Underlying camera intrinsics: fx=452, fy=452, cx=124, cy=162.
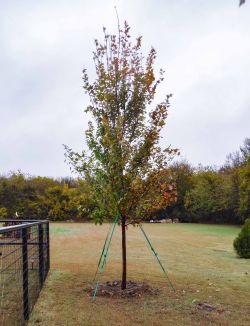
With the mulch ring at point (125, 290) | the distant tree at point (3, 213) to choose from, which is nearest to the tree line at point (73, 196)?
the distant tree at point (3, 213)

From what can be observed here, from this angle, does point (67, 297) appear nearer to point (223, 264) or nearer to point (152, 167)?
point (152, 167)

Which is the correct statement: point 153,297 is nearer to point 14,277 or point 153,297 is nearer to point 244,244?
point 14,277

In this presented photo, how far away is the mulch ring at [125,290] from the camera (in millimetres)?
7531

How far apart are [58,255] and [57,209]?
25.9 metres

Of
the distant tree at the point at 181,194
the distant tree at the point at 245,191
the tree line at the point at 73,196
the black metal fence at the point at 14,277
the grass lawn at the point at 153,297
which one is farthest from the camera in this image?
the distant tree at the point at 181,194

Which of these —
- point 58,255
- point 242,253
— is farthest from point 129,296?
point 242,253

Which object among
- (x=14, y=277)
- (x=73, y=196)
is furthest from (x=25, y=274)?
(x=73, y=196)

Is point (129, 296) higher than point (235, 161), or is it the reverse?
point (235, 161)

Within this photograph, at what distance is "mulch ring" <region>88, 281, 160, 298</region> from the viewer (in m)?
7.53

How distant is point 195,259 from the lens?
13.6 m

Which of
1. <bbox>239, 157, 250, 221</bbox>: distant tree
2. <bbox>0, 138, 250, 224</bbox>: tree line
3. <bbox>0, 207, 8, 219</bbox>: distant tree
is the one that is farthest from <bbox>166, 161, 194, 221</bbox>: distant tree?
<bbox>0, 207, 8, 219</bbox>: distant tree

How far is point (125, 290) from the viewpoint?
7738 millimetres

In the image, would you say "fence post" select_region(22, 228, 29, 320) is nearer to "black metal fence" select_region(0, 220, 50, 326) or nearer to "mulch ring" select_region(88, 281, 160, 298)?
"black metal fence" select_region(0, 220, 50, 326)

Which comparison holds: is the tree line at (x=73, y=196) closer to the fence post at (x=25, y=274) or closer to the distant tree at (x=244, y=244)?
the distant tree at (x=244, y=244)
